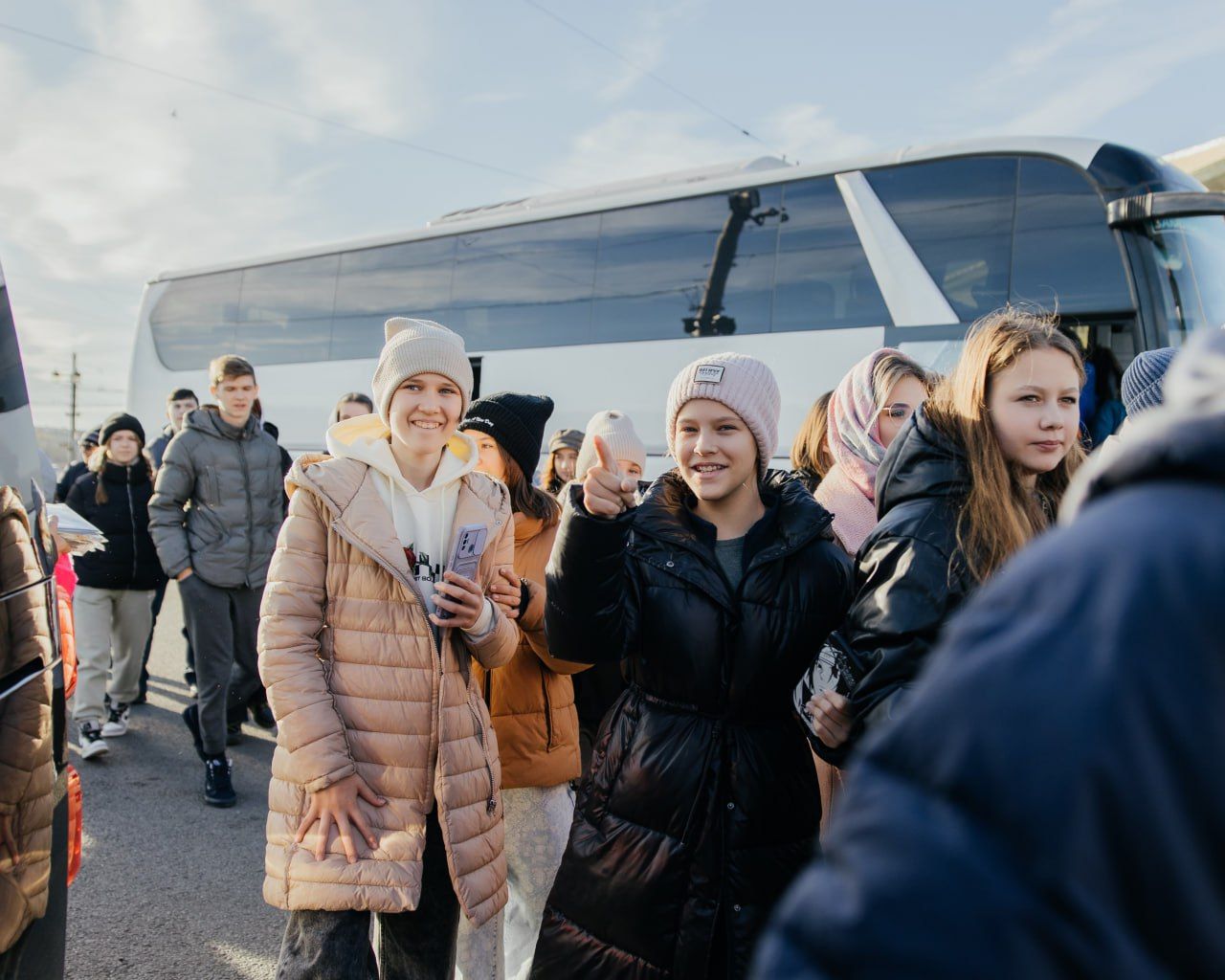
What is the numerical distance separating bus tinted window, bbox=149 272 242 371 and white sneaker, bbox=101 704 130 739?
8.93m

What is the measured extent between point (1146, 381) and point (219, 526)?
430cm

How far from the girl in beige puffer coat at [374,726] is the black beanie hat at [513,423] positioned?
31.0 inches

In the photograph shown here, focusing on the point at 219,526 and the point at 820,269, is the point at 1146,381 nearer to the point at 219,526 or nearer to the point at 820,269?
the point at 219,526

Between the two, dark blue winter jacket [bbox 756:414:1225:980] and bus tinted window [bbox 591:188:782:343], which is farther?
bus tinted window [bbox 591:188:782:343]

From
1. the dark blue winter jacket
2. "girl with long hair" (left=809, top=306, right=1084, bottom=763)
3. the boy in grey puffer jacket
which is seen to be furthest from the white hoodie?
the boy in grey puffer jacket

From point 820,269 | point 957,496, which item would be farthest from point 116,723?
point 820,269

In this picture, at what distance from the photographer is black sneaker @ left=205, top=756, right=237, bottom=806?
4.50 meters

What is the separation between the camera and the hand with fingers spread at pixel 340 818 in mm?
2061

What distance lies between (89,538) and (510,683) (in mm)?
1240

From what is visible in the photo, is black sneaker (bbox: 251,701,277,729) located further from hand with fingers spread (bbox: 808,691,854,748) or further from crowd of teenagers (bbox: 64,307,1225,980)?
hand with fingers spread (bbox: 808,691,854,748)

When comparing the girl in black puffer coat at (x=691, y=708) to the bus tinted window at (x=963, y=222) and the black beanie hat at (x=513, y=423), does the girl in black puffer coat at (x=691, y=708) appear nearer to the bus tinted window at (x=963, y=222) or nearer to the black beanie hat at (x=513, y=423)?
the black beanie hat at (x=513, y=423)

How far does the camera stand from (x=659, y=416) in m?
9.09

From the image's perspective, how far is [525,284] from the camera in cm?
1039

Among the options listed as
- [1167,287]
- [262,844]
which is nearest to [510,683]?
[262,844]
